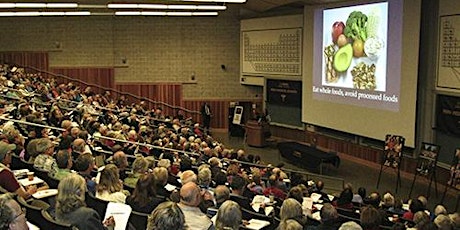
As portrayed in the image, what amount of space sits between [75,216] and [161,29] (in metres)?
18.0

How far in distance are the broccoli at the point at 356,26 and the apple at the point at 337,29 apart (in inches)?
11.4

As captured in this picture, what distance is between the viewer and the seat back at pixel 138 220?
4664 millimetres

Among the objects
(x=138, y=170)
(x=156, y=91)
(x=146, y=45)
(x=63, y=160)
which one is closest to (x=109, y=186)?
(x=63, y=160)

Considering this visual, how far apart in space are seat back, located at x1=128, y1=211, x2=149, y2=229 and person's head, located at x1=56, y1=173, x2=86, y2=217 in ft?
1.59

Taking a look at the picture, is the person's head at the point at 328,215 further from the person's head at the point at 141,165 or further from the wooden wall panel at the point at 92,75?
the wooden wall panel at the point at 92,75

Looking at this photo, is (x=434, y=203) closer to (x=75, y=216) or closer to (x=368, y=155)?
(x=368, y=155)

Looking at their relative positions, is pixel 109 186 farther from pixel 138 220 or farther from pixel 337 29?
pixel 337 29

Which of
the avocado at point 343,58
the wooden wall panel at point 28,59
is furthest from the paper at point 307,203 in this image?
the wooden wall panel at point 28,59

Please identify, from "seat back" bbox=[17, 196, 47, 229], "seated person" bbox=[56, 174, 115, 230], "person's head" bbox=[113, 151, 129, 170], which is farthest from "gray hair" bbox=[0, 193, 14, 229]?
"person's head" bbox=[113, 151, 129, 170]

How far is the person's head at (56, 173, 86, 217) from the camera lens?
4320 millimetres

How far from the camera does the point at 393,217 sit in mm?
7445

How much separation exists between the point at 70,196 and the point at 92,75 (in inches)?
714

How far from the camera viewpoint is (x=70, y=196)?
14.3ft

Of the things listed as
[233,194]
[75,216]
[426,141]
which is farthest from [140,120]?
[75,216]
